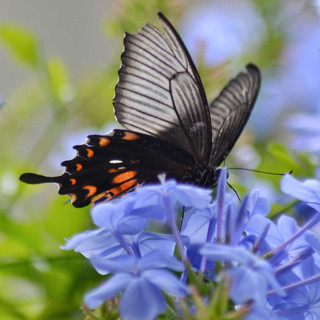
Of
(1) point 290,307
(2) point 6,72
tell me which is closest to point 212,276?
(1) point 290,307

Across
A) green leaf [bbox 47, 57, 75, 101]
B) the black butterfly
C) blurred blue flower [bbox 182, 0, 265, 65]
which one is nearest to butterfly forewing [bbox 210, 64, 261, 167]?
the black butterfly

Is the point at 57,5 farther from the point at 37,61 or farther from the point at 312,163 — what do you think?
the point at 312,163

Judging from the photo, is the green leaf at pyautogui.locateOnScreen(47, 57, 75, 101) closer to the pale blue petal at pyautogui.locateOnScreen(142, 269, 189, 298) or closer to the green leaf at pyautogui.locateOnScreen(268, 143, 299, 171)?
the green leaf at pyautogui.locateOnScreen(268, 143, 299, 171)

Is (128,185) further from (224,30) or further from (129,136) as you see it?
(224,30)

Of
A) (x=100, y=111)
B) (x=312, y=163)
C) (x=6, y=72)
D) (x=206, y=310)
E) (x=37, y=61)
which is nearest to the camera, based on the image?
(x=206, y=310)

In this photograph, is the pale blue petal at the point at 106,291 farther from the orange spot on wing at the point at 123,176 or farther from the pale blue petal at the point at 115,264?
the orange spot on wing at the point at 123,176

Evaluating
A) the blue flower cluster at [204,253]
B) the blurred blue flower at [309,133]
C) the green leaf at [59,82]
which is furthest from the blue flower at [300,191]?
the green leaf at [59,82]

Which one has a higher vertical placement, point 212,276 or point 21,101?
point 21,101
